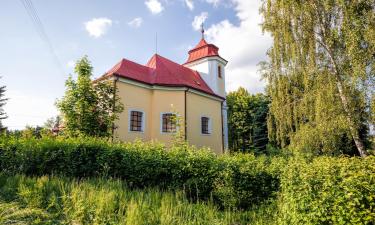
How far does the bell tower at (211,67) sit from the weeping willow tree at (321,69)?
10.3 metres

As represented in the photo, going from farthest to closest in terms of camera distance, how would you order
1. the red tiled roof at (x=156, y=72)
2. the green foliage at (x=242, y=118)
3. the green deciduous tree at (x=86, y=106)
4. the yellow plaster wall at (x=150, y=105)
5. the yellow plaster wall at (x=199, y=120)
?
the green foliage at (x=242, y=118), the yellow plaster wall at (x=199, y=120), the red tiled roof at (x=156, y=72), the yellow plaster wall at (x=150, y=105), the green deciduous tree at (x=86, y=106)

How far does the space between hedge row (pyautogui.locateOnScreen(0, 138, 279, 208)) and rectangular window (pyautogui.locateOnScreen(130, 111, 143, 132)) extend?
310 inches

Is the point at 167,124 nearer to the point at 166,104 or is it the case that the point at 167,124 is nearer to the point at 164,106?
the point at 164,106

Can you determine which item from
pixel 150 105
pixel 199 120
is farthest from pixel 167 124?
pixel 199 120

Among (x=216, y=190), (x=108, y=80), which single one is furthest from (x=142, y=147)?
(x=108, y=80)

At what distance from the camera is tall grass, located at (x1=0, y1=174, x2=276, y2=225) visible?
399 centimetres

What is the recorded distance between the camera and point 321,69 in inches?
371

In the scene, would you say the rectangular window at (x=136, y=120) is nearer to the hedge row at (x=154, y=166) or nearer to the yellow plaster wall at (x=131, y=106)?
the yellow plaster wall at (x=131, y=106)

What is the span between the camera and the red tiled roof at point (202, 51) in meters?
21.9

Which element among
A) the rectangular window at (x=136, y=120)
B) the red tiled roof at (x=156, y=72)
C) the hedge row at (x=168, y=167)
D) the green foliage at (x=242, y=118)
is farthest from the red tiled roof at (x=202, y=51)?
the hedge row at (x=168, y=167)

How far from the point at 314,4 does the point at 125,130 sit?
11212mm

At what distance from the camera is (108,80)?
13414 millimetres

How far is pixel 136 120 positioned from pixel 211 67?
922 centimetres

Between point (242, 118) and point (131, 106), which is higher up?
point (242, 118)
